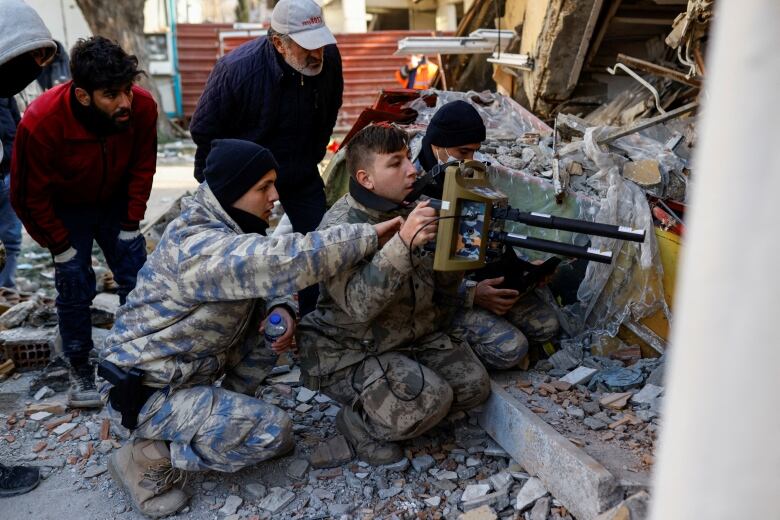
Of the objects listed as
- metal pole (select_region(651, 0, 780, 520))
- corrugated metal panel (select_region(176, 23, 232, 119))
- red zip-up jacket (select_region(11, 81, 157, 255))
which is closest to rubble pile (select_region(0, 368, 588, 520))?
red zip-up jacket (select_region(11, 81, 157, 255))

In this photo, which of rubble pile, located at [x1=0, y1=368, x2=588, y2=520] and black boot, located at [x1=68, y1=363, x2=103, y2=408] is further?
black boot, located at [x1=68, y1=363, x2=103, y2=408]

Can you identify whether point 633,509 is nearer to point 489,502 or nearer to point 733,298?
point 489,502

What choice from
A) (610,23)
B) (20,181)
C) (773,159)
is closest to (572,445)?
(773,159)

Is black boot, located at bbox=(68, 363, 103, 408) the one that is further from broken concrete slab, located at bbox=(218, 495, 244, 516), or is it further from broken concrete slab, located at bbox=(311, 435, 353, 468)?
broken concrete slab, located at bbox=(311, 435, 353, 468)

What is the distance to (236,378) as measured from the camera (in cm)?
358

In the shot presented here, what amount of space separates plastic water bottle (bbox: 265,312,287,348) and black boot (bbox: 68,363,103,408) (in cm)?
134

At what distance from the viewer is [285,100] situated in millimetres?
4348

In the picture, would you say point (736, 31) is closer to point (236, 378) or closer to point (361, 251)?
point (361, 251)

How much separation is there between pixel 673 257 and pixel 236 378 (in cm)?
228

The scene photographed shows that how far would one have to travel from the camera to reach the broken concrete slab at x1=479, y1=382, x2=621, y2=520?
2.76 metres

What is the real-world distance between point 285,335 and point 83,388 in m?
1.62

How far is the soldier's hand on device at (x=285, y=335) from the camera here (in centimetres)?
326

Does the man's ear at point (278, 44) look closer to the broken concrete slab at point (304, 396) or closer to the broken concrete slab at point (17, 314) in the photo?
the broken concrete slab at point (304, 396)

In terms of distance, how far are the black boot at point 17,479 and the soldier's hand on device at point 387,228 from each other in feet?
6.20
